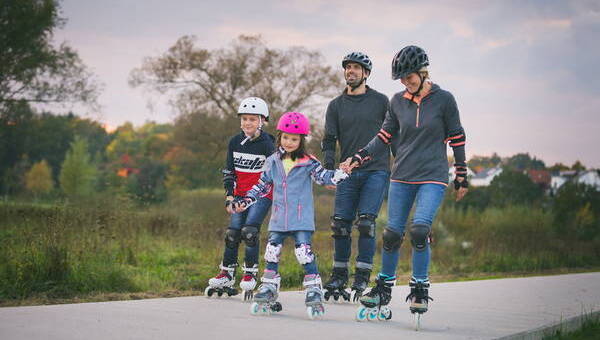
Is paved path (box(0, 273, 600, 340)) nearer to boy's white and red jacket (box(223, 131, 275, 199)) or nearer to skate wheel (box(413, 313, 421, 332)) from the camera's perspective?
skate wheel (box(413, 313, 421, 332))

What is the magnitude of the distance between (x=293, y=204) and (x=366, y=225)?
1078 millimetres

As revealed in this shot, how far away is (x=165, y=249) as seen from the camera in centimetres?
1197

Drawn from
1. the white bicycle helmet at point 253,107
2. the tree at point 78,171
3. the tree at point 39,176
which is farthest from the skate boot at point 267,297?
the tree at point 39,176

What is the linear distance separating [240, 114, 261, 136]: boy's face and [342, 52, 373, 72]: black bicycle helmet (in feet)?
3.21

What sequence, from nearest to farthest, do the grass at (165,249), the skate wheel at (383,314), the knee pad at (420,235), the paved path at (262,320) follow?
the paved path at (262,320)
the knee pad at (420,235)
the skate wheel at (383,314)
the grass at (165,249)

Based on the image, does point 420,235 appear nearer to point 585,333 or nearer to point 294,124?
point 294,124

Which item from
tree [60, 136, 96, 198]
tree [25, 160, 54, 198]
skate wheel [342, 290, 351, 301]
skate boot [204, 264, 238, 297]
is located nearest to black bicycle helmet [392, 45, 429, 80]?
skate wheel [342, 290, 351, 301]

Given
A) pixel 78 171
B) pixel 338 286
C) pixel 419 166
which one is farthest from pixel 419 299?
Answer: pixel 78 171

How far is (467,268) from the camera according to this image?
14.6 m

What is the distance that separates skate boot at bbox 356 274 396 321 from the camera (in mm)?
5465

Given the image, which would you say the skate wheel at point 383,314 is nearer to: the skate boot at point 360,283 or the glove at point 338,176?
the skate boot at point 360,283

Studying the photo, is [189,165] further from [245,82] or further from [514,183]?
[514,183]

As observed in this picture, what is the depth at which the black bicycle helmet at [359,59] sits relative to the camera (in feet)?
21.2

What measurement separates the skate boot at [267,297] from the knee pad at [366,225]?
108cm
